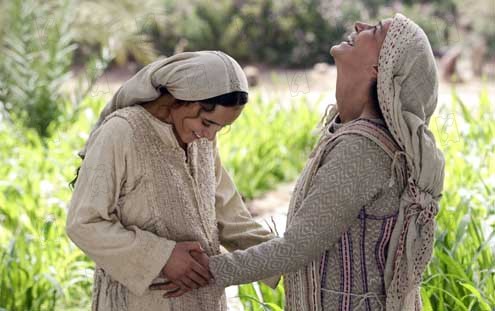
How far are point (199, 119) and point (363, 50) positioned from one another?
1.53 ft

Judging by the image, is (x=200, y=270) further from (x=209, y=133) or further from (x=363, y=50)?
(x=363, y=50)

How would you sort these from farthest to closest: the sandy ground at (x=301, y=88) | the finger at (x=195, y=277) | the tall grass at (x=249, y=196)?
the sandy ground at (x=301, y=88) → the tall grass at (x=249, y=196) → the finger at (x=195, y=277)

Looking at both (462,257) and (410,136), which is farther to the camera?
(462,257)

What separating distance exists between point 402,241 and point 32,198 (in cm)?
321

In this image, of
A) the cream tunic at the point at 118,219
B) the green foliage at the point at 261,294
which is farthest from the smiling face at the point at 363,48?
the green foliage at the point at 261,294

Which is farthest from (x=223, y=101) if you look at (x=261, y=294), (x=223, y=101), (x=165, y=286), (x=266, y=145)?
(x=266, y=145)

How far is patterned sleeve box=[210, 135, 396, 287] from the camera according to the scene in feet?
7.26

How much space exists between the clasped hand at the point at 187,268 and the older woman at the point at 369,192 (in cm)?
3

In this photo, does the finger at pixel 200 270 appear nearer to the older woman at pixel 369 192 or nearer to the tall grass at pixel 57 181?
the older woman at pixel 369 192

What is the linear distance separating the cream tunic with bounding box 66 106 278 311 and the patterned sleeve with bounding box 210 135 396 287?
0.22 meters

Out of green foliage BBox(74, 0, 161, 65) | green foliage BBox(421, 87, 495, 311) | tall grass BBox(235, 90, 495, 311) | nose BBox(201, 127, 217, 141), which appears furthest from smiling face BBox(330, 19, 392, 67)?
green foliage BBox(74, 0, 161, 65)

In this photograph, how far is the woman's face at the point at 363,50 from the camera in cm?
228

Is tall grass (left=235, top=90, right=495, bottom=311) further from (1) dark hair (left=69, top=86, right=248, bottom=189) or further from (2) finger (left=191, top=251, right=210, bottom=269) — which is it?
(1) dark hair (left=69, top=86, right=248, bottom=189)

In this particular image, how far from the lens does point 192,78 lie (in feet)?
7.23
